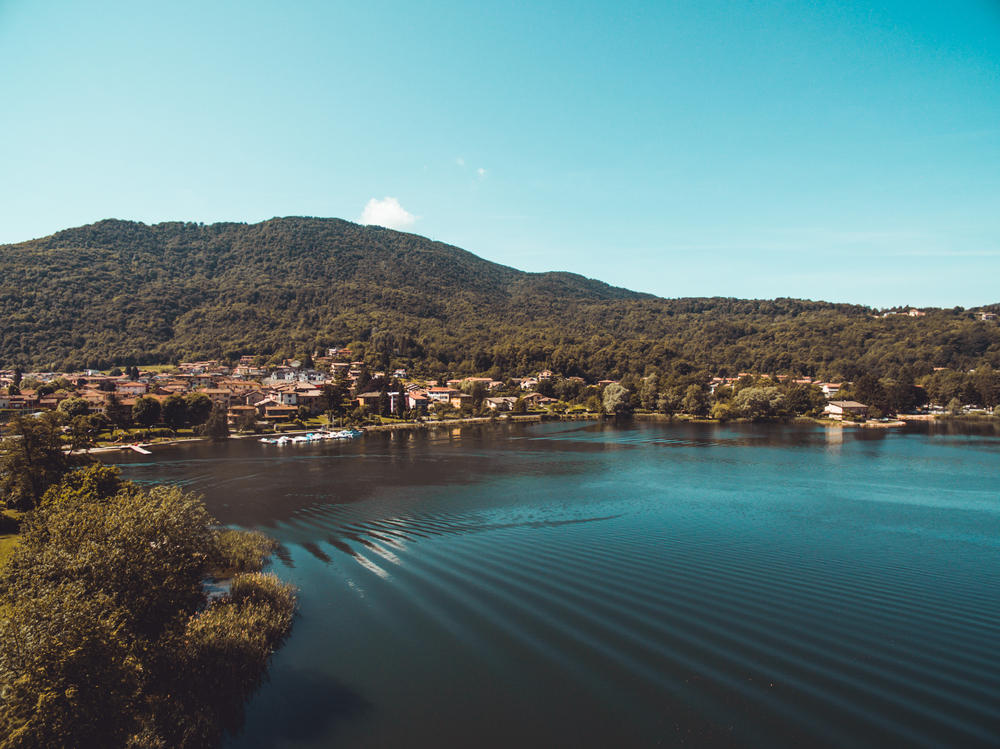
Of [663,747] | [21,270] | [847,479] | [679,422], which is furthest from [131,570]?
[21,270]

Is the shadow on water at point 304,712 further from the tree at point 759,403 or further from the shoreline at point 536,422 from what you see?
the tree at point 759,403

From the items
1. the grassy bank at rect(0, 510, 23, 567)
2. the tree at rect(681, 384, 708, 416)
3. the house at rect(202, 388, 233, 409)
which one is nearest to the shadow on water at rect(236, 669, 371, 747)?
the grassy bank at rect(0, 510, 23, 567)

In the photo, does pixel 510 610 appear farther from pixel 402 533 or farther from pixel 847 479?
pixel 847 479

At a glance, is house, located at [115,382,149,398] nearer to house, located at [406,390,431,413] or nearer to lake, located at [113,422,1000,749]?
house, located at [406,390,431,413]

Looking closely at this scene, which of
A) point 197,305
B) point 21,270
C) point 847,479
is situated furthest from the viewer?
point 197,305

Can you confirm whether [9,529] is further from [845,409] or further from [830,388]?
[830,388]

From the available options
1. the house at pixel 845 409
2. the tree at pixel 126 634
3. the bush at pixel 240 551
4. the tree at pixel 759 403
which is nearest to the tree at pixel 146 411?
the bush at pixel 240 551

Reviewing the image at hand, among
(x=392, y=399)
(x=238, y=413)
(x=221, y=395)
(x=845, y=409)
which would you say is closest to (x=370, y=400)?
(x=392, y=399)
